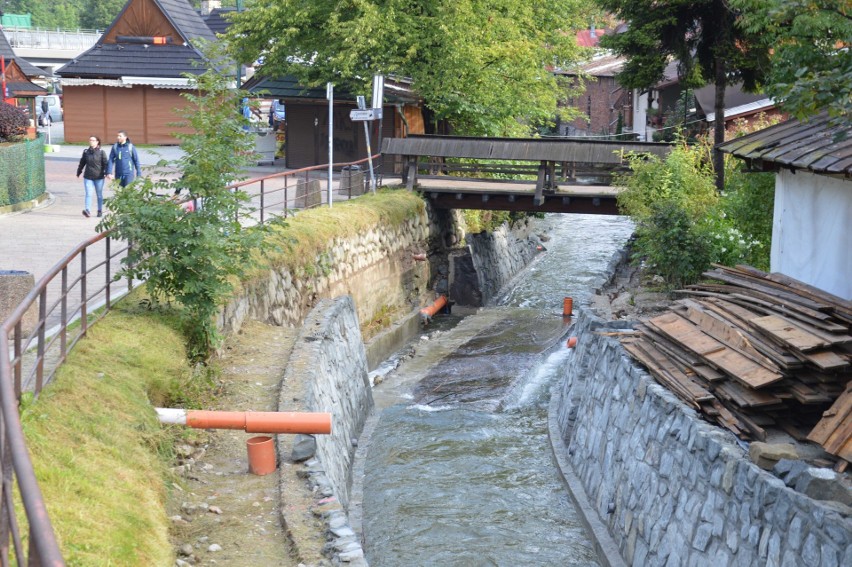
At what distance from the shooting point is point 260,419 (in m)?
9.66

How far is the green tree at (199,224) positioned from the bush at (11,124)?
1349 centimetres

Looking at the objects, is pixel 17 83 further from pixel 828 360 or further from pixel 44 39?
pixel 828 360

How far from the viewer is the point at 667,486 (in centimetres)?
1036

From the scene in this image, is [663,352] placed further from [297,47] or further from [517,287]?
[297,47]

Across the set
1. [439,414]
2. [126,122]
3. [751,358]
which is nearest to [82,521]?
[751,358]

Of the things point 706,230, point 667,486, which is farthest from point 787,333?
point 706,230

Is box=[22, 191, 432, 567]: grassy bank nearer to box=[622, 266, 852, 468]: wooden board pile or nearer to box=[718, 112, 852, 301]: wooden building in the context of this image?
box=[622, 266, 852, 468]: wooden board pile

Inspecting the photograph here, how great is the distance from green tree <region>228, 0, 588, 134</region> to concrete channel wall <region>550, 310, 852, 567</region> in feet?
48.2

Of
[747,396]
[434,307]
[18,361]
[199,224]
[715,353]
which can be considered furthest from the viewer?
[434,307]

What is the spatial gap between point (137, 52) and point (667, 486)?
39.7 meters

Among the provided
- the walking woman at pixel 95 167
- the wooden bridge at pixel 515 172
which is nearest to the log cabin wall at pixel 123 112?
the wooden bridge at pixel 515 172

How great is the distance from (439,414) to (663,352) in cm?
645

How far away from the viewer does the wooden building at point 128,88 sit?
4347cm

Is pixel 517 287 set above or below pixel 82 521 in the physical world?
below
